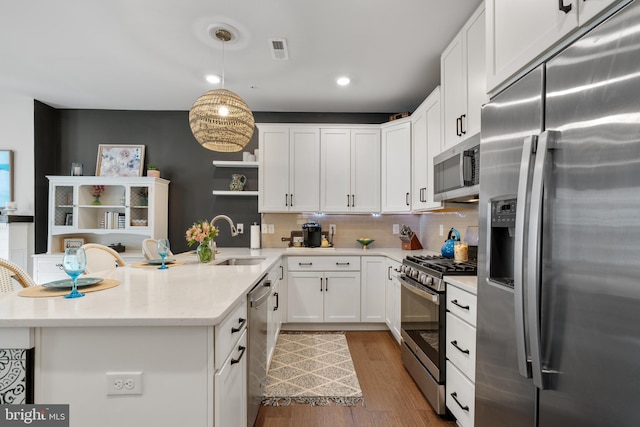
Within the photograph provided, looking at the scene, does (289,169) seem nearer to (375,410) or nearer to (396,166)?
(396,166)

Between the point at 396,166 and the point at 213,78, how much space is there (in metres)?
2.24

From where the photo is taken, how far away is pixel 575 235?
82 cm

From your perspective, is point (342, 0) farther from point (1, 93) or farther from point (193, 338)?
point (1, 93)

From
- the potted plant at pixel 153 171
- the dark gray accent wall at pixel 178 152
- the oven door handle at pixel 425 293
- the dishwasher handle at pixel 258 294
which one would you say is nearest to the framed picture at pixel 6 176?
the dark gray accent wall at pixel 178 152

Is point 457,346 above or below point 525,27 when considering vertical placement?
below

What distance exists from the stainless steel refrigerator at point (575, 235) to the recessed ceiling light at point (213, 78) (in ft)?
9.18

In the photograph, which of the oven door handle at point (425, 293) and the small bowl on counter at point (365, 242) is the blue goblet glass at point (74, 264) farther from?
the small bowl on counter at point (365, 242)

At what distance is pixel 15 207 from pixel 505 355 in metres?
5.03

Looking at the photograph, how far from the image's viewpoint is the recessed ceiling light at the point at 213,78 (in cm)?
306

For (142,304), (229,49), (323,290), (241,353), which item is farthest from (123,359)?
(323,290)

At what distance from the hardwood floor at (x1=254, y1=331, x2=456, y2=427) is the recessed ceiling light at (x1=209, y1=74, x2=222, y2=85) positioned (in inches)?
118

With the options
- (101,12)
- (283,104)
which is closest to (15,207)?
(101,12)

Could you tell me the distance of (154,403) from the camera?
1037 millimetres

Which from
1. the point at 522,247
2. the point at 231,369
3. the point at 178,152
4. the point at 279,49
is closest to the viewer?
the point at 522,247
